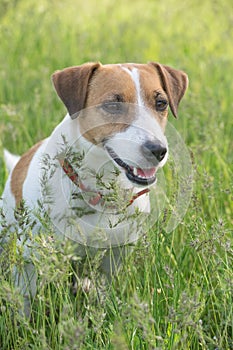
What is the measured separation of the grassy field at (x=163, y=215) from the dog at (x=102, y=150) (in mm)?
203

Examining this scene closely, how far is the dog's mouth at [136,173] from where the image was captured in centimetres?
289

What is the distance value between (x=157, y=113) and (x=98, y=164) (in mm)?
383

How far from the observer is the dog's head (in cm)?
286

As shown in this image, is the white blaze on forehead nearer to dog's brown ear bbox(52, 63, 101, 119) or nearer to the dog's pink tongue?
dog's brown ear bbox(52, 63, 101, 119)

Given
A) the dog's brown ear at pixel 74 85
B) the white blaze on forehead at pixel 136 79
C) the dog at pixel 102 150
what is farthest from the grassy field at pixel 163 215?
the dog's brown ear at pixel 74 85

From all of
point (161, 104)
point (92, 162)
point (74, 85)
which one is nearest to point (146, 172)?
point (92, 162)

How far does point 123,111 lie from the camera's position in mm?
2990

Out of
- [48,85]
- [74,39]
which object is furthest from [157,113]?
[74,39]

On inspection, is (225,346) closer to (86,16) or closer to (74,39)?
(74,39)

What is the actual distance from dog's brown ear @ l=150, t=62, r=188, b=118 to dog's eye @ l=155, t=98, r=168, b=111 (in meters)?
0.18

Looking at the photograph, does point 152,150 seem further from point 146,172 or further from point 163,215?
point 163,215

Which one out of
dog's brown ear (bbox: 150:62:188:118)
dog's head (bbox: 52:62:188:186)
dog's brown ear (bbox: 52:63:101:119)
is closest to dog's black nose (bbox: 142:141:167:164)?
dog's head (bbox: 52:62:188:186)

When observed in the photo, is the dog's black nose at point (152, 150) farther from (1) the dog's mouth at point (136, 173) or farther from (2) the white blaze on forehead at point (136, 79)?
(2) the white blaze on forehead at point (136, 79)

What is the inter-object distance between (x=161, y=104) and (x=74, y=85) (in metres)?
0.44
